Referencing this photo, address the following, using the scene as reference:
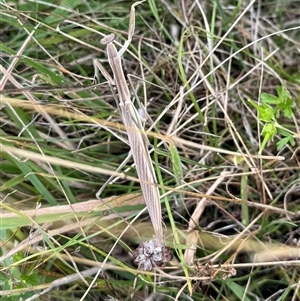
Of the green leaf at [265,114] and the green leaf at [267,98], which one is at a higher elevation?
the green leaf at [267,98]

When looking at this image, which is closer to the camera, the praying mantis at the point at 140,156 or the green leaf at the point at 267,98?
the praying mantis at the point at 140,156

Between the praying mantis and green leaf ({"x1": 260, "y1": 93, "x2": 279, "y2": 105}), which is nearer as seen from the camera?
the praying mantis

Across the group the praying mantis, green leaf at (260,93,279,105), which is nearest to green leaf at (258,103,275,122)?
green leaf at (260,93,279,105)

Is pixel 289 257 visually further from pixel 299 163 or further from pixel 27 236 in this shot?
pixel 27 236

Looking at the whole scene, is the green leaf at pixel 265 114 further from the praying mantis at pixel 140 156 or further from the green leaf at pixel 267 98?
the praying mantis at pixel 140 156

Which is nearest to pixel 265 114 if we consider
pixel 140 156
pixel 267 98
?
pixel 267 98

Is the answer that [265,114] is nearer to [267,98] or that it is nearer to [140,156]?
[267,98]

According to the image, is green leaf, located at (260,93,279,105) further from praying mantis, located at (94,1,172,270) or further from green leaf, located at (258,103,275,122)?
praying mantis, located at (94,1,172,270)

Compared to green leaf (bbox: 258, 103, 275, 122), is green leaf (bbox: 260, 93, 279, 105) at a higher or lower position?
higher

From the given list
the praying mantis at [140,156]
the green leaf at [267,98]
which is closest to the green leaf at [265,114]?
the green leaf at [267,98]
